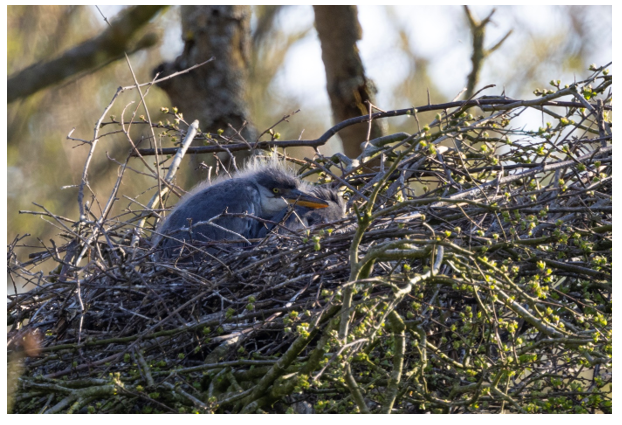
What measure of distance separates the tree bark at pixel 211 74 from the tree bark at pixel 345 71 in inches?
25.9

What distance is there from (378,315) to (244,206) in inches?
71.2

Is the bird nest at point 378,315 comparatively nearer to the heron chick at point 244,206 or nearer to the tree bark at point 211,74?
the heron chick at point 244,206

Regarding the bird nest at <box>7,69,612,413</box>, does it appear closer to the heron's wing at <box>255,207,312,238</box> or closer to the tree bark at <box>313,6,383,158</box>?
the heron's wing at <box>255,207,312,238</box>

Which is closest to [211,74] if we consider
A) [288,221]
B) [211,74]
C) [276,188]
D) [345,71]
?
[211,74]

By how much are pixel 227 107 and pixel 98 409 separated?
116 inches

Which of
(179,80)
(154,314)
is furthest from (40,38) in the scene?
(154,314)

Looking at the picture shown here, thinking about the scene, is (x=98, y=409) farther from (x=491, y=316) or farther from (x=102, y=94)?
(x=102, y=94)

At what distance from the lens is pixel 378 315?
180 cm

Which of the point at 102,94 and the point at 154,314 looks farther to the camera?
the point at 102,94

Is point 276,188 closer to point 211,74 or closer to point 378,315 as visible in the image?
point 211,74

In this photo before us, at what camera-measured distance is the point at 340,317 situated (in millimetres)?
1830

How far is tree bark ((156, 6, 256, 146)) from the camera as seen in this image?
186 inches
